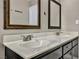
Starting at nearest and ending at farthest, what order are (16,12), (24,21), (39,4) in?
(16,12)
(24,21)
(39,4)

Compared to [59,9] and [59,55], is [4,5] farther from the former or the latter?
[59,9]

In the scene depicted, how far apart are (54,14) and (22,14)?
1077 millimetres

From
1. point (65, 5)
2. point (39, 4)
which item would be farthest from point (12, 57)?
point (65, 5)

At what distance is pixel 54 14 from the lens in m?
2.31

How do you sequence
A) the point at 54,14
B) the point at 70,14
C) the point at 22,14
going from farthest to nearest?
the point at 70,14, the point at 54,14, the point at 22,14

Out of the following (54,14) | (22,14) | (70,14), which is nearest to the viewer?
(22,14)

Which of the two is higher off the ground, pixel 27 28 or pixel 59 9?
pixel 59 9

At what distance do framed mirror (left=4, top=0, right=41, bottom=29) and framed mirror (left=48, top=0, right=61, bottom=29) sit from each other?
454mm

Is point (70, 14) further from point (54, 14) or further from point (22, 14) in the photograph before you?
point (22, 14)

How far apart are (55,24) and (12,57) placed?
156cm

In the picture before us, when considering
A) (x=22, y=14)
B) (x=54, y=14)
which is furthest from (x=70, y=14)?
(x=22, y=14)

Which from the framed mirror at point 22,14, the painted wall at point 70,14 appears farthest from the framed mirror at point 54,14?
the framed mirror at point 22,14

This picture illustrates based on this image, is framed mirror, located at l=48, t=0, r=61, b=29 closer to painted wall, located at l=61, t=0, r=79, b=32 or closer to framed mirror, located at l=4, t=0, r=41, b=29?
painted wall, located at l=61, t=0, r=79, b=32

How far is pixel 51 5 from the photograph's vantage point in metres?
2.18
